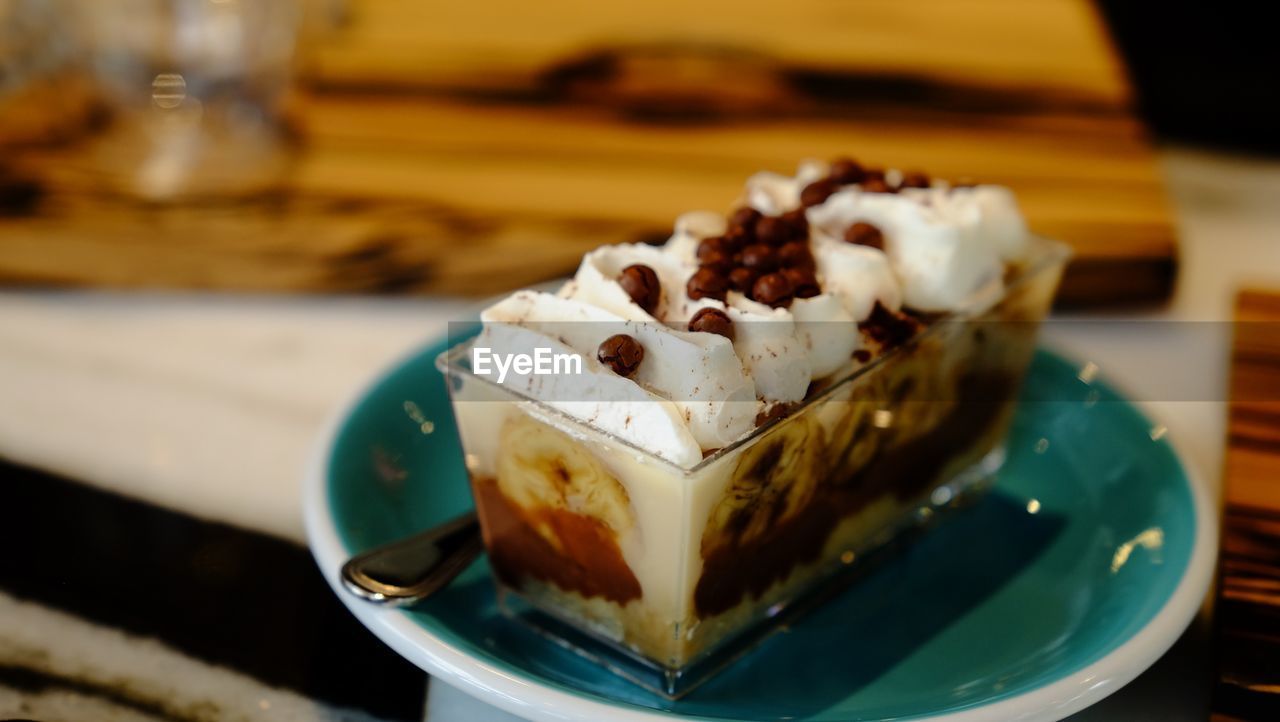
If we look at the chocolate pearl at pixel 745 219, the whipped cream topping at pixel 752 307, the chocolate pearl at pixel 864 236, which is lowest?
the whipped cream topping at pixel 752 307

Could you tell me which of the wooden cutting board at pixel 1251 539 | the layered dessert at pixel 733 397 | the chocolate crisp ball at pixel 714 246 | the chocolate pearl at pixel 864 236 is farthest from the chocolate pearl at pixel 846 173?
the wooden cutting board at pixel 1251 539

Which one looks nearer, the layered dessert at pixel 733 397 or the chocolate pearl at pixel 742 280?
the layered dessert at pixel 733 397

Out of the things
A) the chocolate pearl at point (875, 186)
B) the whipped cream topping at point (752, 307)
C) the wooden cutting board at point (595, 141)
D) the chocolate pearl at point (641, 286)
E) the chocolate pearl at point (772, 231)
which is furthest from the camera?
the wooden cutting board at point (595, 141)

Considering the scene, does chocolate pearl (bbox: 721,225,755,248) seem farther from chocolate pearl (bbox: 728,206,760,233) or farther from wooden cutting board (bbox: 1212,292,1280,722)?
wooden cutting board (bbox: 1212,292,1280,722)

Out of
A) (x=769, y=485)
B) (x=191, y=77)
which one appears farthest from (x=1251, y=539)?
(x=191, y=77)

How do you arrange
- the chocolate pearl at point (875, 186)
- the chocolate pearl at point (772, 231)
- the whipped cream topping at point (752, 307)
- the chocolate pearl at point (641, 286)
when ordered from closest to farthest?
the whipped cream topping at point (752, 307)
the chocolate pearl at point (641, 286)
the chocolate pearl at point (772, 231)
the chocolate pearl at point (875, 186)

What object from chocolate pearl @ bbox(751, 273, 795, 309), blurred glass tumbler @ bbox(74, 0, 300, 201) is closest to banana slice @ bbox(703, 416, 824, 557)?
chocolate pearl @ bbox(751, 273, 795, 309)

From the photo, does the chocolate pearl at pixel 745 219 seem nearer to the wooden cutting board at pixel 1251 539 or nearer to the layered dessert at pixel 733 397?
the layered dessert at pixel 733 397

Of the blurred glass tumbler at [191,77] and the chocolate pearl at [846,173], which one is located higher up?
the chocolate pearl at [846,173]
